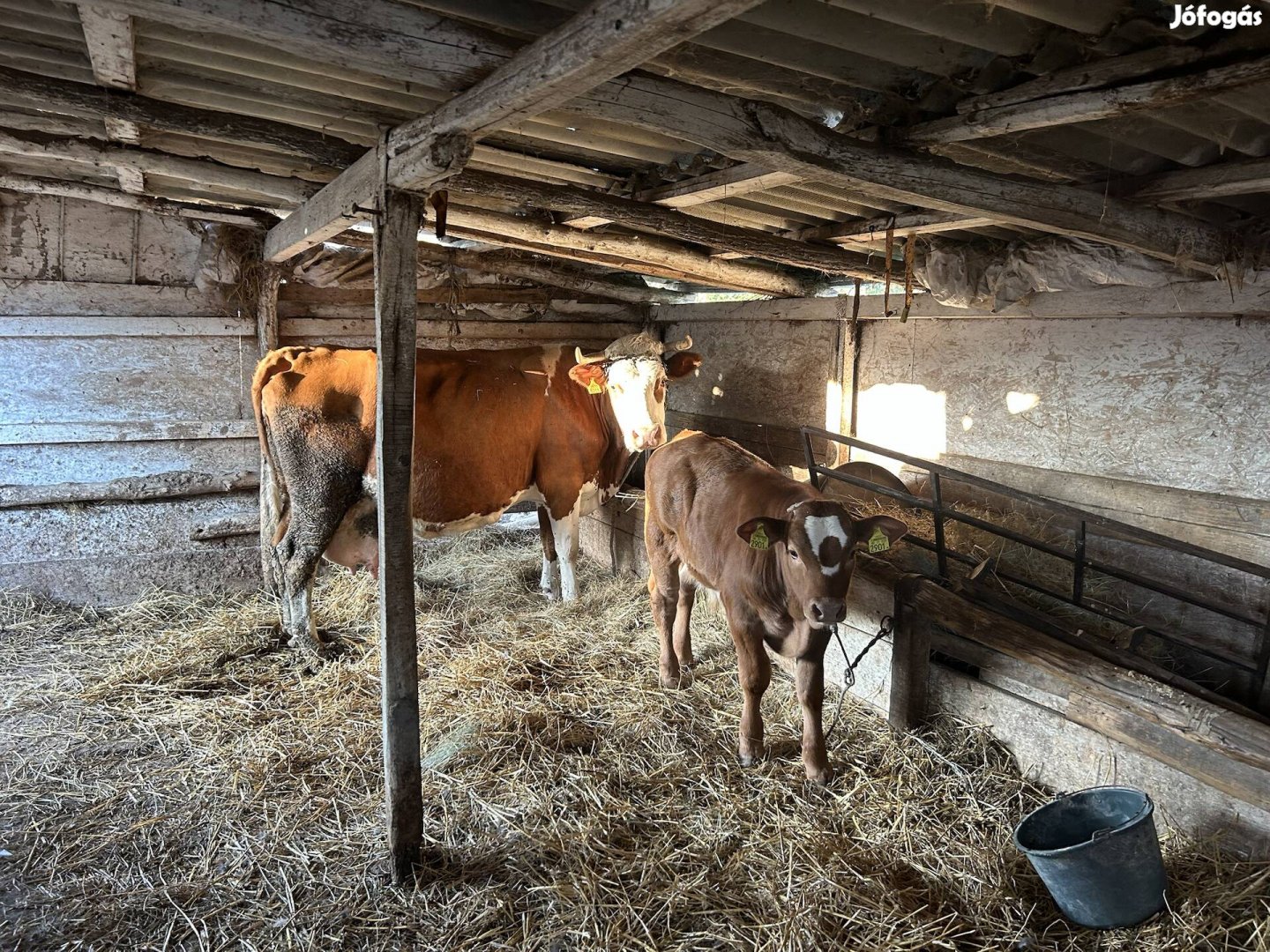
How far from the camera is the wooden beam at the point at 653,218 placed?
3.99 meters

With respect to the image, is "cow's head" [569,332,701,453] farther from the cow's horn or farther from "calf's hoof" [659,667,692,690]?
"calf's hoof" [659,667,692,690]

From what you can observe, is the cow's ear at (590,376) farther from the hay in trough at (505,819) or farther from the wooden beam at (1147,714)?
the wooden beam at (1147,714)

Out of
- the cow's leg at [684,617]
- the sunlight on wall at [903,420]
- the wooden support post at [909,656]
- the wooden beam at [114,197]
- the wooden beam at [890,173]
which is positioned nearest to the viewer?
the wooden beam at [890,173]

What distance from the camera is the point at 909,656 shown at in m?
4.39

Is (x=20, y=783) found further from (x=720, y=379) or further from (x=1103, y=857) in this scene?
(x=720, y=379)

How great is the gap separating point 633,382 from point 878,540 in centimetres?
300

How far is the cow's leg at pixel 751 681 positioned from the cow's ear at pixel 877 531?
735 millimetres

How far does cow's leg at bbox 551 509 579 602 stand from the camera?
22.1ft

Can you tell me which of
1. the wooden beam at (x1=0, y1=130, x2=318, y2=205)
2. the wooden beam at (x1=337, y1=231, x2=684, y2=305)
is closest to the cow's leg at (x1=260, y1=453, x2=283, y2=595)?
the wooden beam at (x1=337, y1=231, x2=684, y2=305)

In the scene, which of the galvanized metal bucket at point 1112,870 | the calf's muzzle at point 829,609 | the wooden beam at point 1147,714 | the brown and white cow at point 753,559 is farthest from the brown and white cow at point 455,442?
the galvanized metal bucket at point 1112,870

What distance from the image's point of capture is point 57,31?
8.98ft

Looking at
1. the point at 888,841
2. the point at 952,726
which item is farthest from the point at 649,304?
the point at 888,841

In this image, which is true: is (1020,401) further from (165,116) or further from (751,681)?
(165,116)

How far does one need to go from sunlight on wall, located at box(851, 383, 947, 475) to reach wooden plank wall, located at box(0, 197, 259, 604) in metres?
5.30
